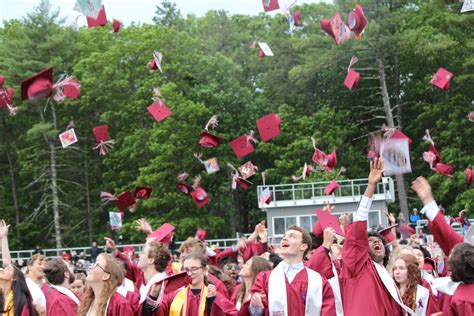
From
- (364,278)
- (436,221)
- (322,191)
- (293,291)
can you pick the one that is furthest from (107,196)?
(436,221)

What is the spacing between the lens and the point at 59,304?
27.7 ft

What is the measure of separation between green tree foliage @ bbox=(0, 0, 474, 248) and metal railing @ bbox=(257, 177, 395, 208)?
2.49 meters

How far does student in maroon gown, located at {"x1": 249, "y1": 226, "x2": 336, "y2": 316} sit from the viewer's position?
24.6 feet

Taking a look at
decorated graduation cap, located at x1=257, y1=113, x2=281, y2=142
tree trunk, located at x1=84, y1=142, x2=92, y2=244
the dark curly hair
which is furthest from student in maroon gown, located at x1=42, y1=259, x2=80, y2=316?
tree trunk, located at x1=84, y1=142, x2=92, y2=244

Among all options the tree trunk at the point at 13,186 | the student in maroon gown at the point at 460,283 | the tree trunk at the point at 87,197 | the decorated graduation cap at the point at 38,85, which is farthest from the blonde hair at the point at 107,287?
the tree trunk at the point at 13,186

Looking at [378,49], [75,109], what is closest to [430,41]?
[378,49]

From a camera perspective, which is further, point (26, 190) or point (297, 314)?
point (26, 190)

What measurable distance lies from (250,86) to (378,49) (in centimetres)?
1089

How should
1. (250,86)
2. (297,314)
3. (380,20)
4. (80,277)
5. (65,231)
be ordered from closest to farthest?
(297,314), (80,277), (380,20), (65,231), (250,86)

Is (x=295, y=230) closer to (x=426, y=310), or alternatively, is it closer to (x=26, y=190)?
(x=426, y=310)

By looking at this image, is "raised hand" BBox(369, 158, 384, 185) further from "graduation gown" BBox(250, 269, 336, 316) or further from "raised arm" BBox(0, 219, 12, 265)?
"raised arm" BBox(0, 219, 12, 265)

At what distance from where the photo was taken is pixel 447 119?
44000 millimetres

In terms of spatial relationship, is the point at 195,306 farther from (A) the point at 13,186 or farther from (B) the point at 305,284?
(A) the point at 13,186

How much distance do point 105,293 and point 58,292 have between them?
1.04m
